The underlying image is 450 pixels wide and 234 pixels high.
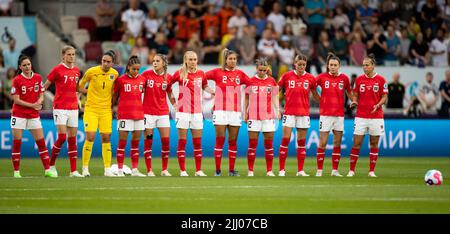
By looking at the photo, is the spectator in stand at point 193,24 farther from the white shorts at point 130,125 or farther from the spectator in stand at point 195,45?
the white shorts at point 130,125

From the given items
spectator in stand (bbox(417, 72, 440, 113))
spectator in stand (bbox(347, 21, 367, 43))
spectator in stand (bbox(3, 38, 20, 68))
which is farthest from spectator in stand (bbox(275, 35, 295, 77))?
spectator in stand (bbox(3, 38, 20, 68))

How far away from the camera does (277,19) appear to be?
3462 centimetres

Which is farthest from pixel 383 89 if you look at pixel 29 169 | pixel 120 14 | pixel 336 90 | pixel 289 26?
pixel 120 14

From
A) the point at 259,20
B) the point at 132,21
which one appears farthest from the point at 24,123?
the point at 259,20

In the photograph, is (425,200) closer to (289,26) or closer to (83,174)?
(83,174)

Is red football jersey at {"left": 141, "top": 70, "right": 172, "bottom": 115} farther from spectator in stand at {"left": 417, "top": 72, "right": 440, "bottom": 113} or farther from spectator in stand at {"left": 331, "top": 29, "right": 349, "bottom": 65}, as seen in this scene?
spectator in stand at {"left": 417, "top": 72, "right": 440, "bottom": 113}

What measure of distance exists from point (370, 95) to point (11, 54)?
14.4 meters

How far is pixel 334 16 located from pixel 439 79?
13.7ft

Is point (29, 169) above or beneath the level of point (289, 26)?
beneath

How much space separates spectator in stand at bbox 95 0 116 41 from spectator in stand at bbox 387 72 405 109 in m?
8.98

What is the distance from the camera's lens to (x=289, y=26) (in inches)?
1337

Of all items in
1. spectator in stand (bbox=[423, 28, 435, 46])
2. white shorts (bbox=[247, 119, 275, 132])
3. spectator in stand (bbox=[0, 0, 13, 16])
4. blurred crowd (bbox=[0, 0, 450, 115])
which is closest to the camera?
white shorts (bbox=[247, 119, 275, 132])

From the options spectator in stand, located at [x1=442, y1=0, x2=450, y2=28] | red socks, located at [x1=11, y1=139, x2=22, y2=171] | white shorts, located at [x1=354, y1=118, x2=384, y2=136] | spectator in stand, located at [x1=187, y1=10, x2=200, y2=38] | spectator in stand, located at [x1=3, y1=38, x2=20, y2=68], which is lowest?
red socks, located at [x1=11, y1=139, x2=22, y2=171]

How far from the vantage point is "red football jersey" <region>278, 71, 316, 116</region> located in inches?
858
